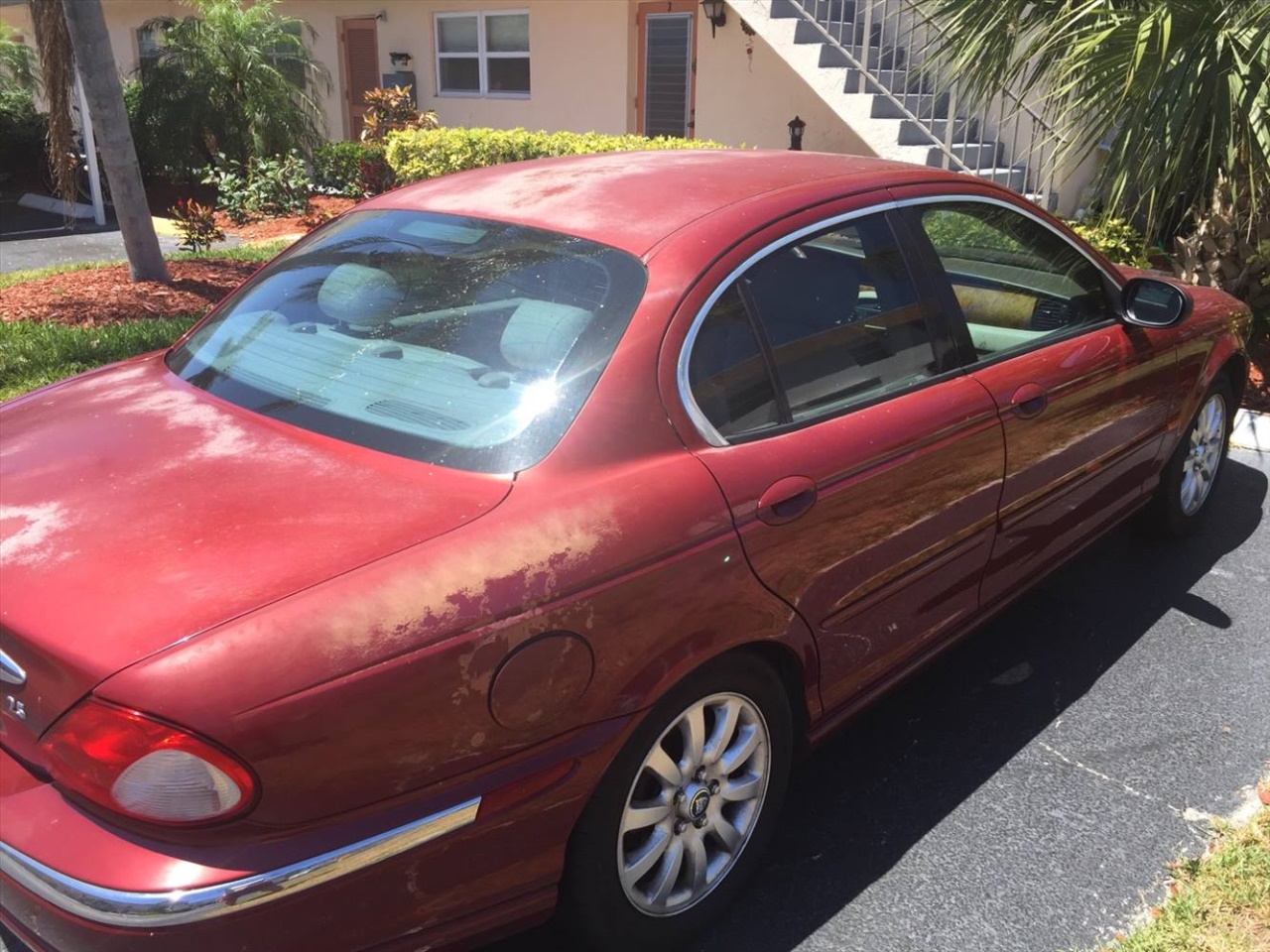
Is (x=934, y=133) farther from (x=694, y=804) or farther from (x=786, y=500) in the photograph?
(x=694, y=804)

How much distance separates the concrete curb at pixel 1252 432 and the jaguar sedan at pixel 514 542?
2.86 m

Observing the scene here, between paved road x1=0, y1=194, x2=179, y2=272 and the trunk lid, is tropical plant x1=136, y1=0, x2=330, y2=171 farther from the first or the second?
the trunk lid

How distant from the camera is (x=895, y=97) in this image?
9516 millimetres

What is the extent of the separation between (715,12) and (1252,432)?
776cm

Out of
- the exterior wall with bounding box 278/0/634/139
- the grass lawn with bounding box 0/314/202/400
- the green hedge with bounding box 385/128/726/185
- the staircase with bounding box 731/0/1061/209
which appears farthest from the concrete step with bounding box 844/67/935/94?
the grass lawn with bounding box 0/314/202/400

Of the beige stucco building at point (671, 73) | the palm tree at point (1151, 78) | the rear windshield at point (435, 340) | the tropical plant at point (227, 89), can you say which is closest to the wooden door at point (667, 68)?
the beige stucco building at point (671, 73)

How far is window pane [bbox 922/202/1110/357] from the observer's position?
3295mm

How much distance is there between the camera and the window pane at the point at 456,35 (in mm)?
15102

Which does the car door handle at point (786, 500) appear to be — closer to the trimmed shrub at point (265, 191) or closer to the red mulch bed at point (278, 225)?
the red mulch bed at point (278, 225)

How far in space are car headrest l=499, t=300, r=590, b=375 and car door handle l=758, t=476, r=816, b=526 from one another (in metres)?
0.55

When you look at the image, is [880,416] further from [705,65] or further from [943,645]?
[705,65]

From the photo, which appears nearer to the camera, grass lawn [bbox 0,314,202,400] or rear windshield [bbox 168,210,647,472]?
rear windshield [bbox 168,210,647,472]

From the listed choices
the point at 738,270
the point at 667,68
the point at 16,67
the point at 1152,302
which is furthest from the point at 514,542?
the point at 16,67

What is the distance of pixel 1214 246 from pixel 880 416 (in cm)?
499
